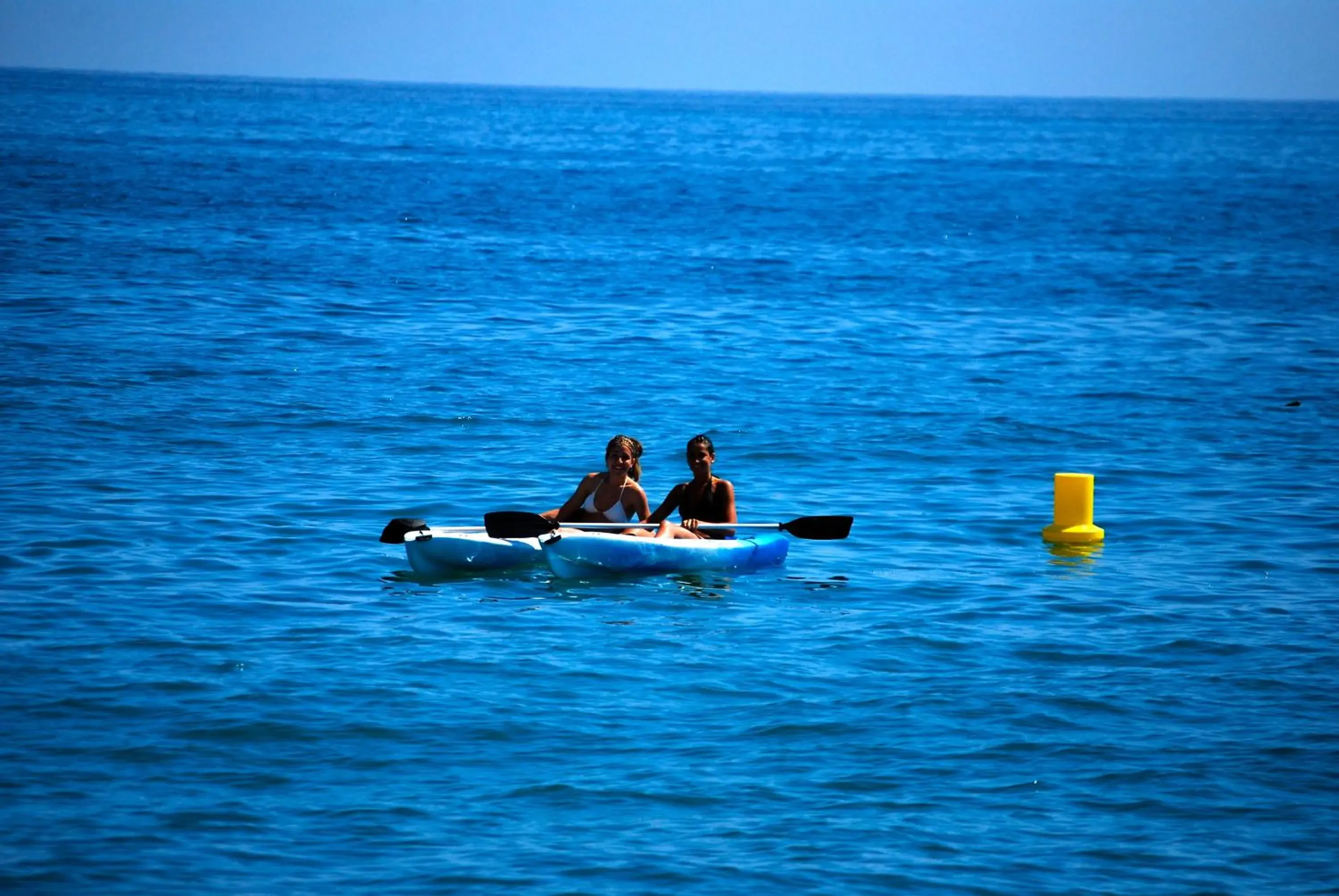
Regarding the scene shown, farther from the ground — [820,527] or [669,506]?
[669,506]

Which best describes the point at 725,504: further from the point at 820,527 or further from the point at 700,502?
the point at 820,527

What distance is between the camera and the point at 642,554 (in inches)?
535

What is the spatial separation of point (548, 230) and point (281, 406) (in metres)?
27.3

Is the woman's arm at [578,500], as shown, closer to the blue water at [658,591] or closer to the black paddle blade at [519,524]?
the blue water at [658,591]

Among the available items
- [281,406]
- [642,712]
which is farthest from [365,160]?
[642,712]

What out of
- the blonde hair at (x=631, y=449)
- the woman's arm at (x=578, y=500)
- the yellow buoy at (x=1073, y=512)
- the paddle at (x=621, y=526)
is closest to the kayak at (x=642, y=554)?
the paddle at (x=621, y=526)

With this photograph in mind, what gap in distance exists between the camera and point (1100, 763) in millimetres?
10203

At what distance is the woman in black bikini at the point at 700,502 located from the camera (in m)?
14.1

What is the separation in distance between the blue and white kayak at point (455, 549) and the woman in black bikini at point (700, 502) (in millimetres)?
1128

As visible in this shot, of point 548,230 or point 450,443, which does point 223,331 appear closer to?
point 450,443

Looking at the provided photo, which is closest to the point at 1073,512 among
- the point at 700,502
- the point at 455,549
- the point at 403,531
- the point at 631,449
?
the point at 700,502

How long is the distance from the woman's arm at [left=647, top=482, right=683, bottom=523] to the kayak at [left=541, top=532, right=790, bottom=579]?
342 millimetres

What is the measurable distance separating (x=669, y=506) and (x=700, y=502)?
317mm

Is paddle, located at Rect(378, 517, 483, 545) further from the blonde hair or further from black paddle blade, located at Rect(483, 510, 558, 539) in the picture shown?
the blonde hair
